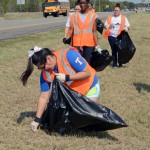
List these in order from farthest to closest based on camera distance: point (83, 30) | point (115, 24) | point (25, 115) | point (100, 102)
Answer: point (115, 24)
point (83, 30)
point (100, 102)
point (25, 115)

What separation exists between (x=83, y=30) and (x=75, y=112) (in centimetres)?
280

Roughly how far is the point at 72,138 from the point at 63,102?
442 mm

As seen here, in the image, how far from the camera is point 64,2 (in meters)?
55.7

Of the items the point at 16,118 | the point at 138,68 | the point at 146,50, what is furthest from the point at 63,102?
the point at 146,50

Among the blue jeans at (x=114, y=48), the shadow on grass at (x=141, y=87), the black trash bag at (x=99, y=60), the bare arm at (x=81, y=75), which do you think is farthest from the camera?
the blue jeans at (x=114, y=48)

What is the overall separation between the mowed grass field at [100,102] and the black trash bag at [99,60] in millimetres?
499

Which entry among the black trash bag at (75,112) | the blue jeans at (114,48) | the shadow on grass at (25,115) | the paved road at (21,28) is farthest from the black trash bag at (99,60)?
the paved road at (21,28)

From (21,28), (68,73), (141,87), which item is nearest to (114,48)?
(141,87)

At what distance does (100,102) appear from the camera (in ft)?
21.5

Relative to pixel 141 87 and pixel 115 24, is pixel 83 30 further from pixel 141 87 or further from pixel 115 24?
pixel 115 24

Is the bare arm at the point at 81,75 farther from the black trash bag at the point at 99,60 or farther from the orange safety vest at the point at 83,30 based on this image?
the orange safety vest at the point at 83,30

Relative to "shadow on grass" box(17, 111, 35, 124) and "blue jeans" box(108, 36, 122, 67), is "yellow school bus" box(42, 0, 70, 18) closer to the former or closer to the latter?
"blue jeans" box(108, 36, 122, 67)

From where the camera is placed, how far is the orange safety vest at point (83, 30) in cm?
709

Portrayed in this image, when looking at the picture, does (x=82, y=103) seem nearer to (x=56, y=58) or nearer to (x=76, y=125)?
(x=76, y=125)
